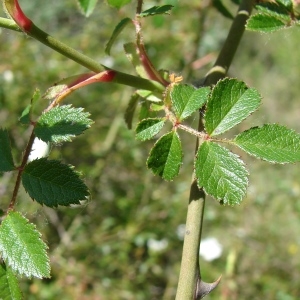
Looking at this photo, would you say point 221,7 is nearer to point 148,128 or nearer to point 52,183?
point 148,128

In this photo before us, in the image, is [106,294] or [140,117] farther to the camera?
[106,294]

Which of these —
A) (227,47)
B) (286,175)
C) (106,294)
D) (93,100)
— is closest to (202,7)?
(93,100)

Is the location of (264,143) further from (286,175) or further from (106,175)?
(286,175)

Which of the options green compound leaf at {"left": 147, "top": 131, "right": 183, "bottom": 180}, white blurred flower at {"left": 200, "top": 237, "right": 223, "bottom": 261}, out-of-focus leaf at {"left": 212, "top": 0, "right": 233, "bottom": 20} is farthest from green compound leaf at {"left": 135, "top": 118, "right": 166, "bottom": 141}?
white blurred flower at {"left": 200, "top": 237, "right": 223, "bottom": 261}

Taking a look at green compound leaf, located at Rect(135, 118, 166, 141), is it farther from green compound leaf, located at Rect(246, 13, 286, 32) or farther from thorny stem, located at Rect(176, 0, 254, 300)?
green compound leaf, located at Rect(246, 13, 286, 32)

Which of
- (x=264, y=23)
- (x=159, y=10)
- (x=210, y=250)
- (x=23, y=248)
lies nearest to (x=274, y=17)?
(x=264, y=23)

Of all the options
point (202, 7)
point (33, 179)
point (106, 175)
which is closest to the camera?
point (33, 179)
